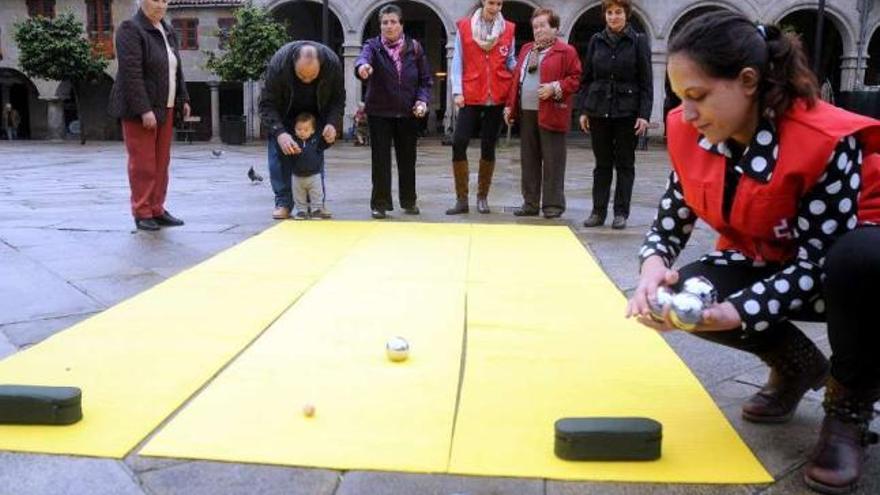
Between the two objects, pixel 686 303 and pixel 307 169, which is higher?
pixel 686 303

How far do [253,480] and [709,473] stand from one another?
1146mm

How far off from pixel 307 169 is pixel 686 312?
16.4ft

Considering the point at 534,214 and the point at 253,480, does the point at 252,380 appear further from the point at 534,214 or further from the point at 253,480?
the point at 534,214

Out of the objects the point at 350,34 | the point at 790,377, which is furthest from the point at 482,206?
the point at 350,34

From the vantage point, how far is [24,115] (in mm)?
34250

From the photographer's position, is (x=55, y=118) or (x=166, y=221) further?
(x=55, y=118)

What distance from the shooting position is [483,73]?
22.9 ft

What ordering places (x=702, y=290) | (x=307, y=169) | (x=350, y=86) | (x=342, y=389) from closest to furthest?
1. (x=702, y=290)
2. (x=342, y=389)
3. (x=307, y=169)
4. (x=350, y=86)

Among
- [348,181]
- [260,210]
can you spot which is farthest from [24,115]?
[260,210]

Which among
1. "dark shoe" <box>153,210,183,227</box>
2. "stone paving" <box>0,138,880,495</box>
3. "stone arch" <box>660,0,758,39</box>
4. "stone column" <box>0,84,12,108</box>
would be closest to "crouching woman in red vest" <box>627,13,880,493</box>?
"stone paving" <box>0,138,880,495</box>

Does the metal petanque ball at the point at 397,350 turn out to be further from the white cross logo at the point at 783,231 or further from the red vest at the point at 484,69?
the red vest at the point at 484,69

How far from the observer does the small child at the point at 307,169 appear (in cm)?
660

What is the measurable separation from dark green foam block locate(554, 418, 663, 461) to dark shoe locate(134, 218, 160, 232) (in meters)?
4.67

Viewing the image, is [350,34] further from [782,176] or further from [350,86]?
[782,176]
